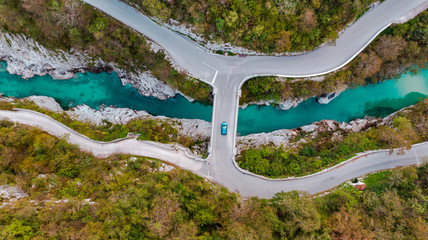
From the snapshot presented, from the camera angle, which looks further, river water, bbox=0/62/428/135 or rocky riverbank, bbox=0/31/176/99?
river water, bbox=0/62/428/135

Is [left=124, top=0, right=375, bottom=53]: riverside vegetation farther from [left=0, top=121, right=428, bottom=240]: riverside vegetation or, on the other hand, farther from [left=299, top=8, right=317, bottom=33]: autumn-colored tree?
[left=0, top=121, right=428, bottom=240]: riverside vegetation

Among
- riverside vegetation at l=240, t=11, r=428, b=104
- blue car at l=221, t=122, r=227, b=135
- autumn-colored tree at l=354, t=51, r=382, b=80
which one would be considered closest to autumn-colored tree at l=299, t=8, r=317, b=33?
riverside vegetation at l=240, t=11, r=428, b=104

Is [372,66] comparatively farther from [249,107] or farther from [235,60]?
[235,60]

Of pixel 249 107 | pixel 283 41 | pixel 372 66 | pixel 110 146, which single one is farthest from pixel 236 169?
pixel 372 66

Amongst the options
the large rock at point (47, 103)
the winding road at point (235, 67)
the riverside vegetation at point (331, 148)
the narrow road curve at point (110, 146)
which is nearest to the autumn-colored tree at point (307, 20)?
the winding road at point (235, 67)

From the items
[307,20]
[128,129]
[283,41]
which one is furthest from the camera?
[128,129]

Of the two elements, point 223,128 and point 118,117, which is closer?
point 223,128

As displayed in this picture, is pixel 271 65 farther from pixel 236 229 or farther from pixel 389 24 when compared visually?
pixel 236 229
